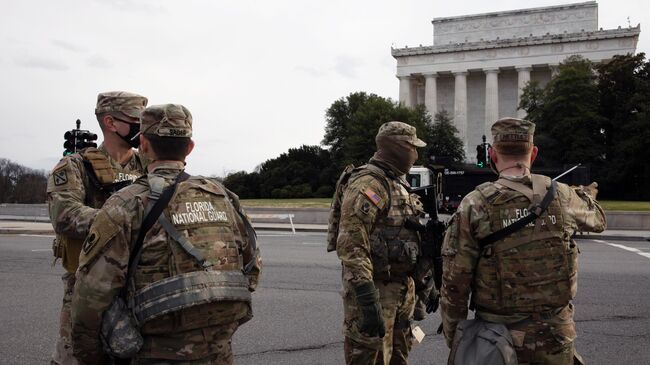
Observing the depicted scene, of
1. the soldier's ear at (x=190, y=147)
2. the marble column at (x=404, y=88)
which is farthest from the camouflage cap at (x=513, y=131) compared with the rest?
the marble column at (x=404, y=88)

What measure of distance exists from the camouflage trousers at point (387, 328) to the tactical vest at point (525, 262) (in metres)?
0.95

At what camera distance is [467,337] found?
3.27 meters

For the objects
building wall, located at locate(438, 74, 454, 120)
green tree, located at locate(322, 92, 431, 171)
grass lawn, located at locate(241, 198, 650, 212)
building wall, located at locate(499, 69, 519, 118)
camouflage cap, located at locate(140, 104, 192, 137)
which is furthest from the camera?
building wall, located at locate(438, 74, 454, 120)

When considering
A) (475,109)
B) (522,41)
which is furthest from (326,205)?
(475,109)

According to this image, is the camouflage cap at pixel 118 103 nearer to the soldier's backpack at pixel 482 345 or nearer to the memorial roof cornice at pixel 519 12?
the soldier's backpack at pixel 482 345

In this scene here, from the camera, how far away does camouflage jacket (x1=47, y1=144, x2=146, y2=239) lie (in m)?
3.50

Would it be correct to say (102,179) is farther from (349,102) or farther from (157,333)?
(349,102)

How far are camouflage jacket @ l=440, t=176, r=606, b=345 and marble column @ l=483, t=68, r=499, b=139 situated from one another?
74.2 meters

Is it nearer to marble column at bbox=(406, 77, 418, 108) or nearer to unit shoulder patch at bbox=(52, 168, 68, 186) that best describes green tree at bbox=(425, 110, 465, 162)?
marble column at bbox=(406, 77, 418, 108)

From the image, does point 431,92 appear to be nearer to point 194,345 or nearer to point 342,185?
point 342,185

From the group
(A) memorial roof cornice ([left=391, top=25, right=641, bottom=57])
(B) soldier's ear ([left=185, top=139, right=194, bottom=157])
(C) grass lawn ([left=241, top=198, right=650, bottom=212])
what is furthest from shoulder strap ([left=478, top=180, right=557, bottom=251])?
(A) memorial roof cornice ([left=391, top=25, right=641, bottom=57])

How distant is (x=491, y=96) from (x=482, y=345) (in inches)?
3057

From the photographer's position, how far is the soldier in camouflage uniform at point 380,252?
3896mm

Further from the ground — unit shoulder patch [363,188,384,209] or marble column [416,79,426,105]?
marble column [416,79,426,105]
